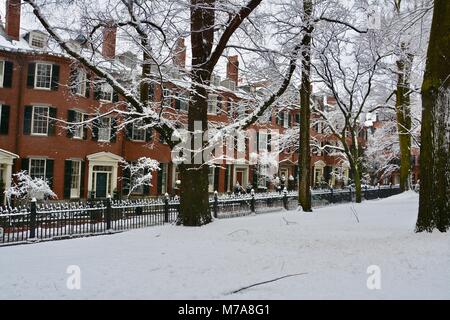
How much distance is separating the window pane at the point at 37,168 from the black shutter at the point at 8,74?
5.08m

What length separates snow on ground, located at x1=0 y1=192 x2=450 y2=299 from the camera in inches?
194

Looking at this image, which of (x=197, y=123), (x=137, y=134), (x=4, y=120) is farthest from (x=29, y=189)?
(x=197, y=123)

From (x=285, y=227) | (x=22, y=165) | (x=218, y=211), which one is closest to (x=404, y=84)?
(x=218, y=211)

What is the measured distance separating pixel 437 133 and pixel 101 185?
23896mm

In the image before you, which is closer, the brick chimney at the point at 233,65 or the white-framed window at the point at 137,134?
the brick chimney at the point at 233,65

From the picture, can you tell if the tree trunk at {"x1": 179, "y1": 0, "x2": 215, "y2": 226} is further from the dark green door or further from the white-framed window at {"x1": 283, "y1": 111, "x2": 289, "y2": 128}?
the white-framed window at {"x1": 283, "y1": 111, "x2": 289, "y2": 128}

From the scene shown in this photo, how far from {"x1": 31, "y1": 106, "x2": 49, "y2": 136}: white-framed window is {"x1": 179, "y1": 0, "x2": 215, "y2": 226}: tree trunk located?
1747 centimetres

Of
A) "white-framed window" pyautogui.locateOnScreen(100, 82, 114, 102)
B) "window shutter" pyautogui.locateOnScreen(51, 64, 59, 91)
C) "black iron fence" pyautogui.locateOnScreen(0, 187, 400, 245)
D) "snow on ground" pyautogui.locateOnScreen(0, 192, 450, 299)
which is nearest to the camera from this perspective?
"snow on ground" pyautogui.locateOnScreen(0, 192, 450, 299)

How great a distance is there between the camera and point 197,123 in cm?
1067

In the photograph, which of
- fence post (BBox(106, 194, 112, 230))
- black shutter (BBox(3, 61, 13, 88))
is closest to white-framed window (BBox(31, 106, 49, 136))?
black shutter (BBox(3, 61, 13, 88))

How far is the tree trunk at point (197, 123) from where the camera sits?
1033cm

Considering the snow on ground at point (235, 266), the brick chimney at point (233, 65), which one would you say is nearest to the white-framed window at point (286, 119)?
the brick chimney at point (233, 65)

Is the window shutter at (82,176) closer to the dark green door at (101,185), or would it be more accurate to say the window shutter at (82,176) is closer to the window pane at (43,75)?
the dark green door at (101,185)

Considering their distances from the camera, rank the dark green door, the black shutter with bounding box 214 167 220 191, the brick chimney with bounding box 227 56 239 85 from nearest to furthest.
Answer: the brick chimney with bounding box 227 56 239 85 → the dark green door → the black shutter with bounding box 214 167 220 191
